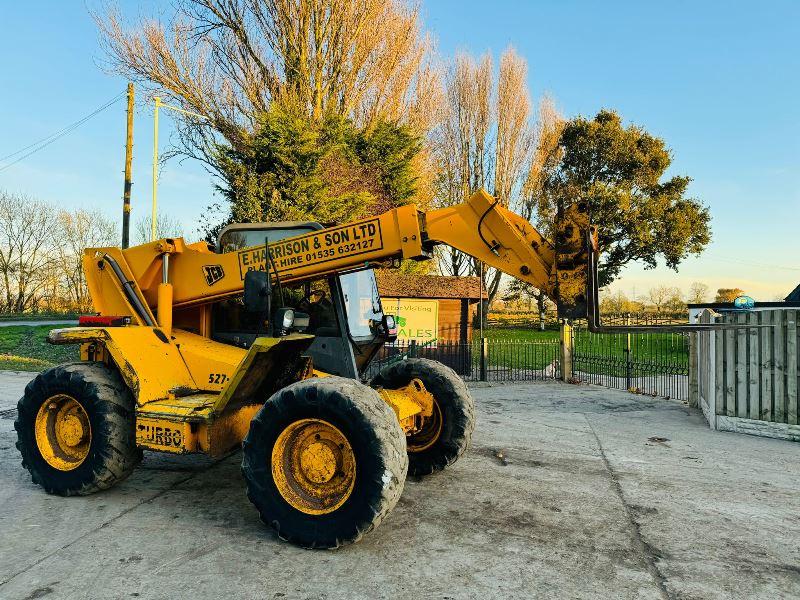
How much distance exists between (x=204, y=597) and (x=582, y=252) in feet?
11.0

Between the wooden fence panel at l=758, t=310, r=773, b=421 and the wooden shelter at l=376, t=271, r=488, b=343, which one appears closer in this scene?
the wooden fence panel at l=758, t=310, r=773, b=421

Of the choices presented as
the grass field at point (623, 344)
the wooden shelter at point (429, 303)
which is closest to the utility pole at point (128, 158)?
the wooden shelter at point (429, 303)

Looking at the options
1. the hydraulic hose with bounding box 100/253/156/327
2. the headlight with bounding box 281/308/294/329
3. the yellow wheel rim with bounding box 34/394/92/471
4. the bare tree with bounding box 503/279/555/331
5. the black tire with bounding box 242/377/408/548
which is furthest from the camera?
the bare tree with bounding box 503/279/555/331

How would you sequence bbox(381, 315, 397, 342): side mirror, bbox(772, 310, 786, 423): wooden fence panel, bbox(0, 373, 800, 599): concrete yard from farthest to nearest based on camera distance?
1. bbox(772, 310, 786, 423): wooden fence panel
2. bbox(381, 315, 397, 342): side mirror
3. bbox(0, 373, 800, 599): concrete yard

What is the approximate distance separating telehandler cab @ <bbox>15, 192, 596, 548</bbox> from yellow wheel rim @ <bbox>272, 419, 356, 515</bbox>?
10 millimetres

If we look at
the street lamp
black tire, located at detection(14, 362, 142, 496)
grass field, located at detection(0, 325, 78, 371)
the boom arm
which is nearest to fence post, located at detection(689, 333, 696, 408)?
the boom arm

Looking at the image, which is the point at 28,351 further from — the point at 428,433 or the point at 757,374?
the point at 757,374

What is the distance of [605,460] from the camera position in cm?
654

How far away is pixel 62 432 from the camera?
4.98 metres

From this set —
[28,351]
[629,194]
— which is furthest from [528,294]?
[28,351]

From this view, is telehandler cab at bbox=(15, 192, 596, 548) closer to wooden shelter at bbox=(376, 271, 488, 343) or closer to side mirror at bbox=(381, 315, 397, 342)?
side mirror at bbox=(381, 315, 397, 342)

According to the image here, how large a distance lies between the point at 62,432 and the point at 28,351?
18830mm

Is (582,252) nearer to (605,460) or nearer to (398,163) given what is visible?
(605,460)

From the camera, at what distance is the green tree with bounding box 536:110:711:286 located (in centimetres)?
2862
